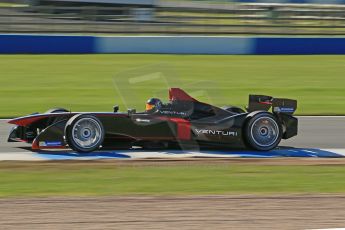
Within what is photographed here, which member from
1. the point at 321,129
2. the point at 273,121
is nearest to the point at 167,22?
the point at 321,129

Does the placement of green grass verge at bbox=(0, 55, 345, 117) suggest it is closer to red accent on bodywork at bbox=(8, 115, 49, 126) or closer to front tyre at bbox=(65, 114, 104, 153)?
front tyre at bbox=(65, 114, 104, 153)

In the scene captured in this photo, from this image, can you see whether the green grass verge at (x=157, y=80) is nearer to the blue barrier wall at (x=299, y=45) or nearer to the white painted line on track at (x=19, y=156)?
the blue barrier wall at (x=299, y=45)

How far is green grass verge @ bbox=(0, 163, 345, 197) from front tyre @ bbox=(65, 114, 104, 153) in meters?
0.64

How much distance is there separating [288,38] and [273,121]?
1656cm

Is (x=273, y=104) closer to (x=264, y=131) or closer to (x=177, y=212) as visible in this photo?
(x=264, y=131)

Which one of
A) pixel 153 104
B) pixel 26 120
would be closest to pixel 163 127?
pixel 153 104

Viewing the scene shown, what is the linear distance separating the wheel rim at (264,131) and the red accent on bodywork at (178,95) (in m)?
0.94

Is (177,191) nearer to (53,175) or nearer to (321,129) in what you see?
(53,175)

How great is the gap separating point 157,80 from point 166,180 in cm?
181

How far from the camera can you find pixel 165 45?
25.3 m

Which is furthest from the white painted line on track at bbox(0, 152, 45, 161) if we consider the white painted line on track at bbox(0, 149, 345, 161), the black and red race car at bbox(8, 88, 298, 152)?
the black and red race car at bbox(8, 88, 298, 152)

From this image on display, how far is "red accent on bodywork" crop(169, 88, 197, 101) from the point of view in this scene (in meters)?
9.95

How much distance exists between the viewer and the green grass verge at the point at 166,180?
7730 millimetres

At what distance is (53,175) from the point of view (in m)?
8.59
